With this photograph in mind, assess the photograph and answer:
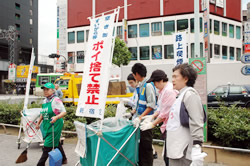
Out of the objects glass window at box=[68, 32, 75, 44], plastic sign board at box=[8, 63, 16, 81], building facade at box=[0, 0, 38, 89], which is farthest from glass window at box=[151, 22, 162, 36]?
building facade at box=[0, 0, 38, 89]

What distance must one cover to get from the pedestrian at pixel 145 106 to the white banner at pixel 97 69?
53 cm

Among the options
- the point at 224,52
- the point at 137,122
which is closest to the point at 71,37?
the point at 224,52

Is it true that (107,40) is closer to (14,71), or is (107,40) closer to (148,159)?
(148,159)

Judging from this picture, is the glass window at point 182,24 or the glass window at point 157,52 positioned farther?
the glass window at point 157,52

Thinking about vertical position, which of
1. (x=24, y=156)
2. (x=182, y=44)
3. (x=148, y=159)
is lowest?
A: (x=24, y=156)

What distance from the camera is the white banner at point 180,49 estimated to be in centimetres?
810

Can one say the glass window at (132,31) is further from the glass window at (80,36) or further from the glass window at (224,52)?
the glass window at (224,52)

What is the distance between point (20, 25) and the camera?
50688 mm

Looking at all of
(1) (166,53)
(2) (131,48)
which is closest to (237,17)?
(1) (166,53)

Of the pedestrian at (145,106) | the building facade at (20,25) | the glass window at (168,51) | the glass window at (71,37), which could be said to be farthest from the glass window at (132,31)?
the pedestrian at (145,106)

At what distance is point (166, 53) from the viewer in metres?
32.4

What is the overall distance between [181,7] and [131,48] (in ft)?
29.1

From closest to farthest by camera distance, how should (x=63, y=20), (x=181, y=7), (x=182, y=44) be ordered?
(x=182, y=44) < (x=181, y=7) < (x=63, y=20)

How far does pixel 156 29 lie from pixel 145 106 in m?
30.7
